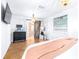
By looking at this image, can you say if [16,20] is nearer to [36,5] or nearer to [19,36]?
[19,36]

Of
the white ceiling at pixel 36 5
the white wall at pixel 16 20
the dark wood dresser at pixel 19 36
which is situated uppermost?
the white ceiling at pixel 36 5

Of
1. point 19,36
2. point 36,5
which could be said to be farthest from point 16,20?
point 36,5

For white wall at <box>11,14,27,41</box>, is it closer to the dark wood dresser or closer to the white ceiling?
the dark wood dresser

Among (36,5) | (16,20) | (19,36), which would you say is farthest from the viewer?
(16,20)

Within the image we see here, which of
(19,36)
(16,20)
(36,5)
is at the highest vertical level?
(36,5)

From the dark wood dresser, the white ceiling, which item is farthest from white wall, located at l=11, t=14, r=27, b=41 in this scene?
the white ceiling

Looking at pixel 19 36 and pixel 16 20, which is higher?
pixel 16 20

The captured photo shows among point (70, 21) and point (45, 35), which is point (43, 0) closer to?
point (70, 21)

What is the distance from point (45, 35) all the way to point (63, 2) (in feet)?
24.3

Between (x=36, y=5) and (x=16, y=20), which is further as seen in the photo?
(x=16, y=20)

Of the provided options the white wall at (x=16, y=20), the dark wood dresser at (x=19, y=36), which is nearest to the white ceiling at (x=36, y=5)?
the white wall at (x=16, y=20)

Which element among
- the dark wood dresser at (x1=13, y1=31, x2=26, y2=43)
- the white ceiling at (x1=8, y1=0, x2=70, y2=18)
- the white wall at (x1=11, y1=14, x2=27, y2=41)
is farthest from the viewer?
the white wall at (x1=11, y1=14, x2=27, y2=41)

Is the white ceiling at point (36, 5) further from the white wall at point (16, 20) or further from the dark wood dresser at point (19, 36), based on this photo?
the dark wood dresser at point (19, 36)

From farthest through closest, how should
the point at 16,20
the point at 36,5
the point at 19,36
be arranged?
the point at 16,20, the point at 19,36, the point at 36,5
